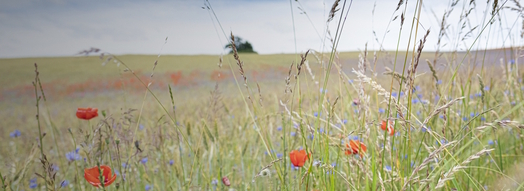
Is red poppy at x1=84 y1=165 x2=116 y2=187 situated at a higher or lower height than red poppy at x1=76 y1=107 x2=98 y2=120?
lower

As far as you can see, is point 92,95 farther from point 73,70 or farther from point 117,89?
point 73,70

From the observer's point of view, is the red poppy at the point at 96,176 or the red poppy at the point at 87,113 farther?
the red poppy at the point at 87,113

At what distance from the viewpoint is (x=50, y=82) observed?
275 inches

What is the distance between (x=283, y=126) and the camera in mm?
1222

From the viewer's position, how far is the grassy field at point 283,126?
3.50 feet

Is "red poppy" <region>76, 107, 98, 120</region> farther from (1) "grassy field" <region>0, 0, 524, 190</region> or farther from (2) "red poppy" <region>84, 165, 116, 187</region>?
(2) "red poppy" <region>84, 165, 116, 187</region>

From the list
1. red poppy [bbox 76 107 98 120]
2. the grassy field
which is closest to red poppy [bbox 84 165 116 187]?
the grassy field

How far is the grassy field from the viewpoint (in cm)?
107

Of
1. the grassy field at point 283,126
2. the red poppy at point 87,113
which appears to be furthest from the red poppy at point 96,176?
the red poppy at point 87,113

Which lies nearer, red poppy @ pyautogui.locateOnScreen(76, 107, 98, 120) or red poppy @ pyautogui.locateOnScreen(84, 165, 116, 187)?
red poppy @ pyautogui.locateOnScreen(84, 165, 116, 187)

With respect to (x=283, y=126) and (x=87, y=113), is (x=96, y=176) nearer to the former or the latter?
(x=87, y=113)

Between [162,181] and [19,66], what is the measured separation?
520cm

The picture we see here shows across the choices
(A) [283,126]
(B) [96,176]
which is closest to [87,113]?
(B) [96,176]

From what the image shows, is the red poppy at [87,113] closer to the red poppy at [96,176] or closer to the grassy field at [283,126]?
the grassy field at [283,126]
